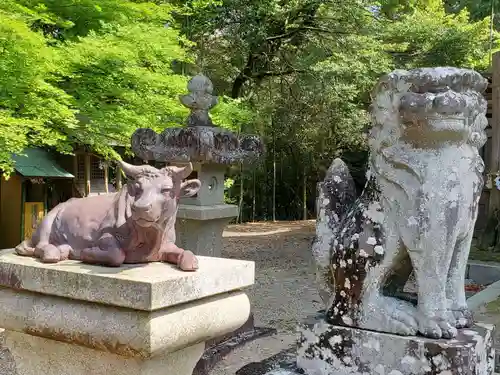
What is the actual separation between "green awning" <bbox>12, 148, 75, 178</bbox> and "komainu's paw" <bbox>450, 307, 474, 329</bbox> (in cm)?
864

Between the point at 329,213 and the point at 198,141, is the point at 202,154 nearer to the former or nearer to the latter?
the point at 198,141

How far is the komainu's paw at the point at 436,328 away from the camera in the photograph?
2344mm

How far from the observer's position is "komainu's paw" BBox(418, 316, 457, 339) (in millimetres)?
2344

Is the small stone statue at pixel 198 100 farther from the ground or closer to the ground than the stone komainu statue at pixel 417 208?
farther from the ground

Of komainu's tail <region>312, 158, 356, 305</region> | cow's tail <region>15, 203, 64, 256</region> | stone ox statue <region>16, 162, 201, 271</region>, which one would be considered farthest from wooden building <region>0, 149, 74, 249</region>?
komainu's tail <region>312, 158, 356, 305</region>

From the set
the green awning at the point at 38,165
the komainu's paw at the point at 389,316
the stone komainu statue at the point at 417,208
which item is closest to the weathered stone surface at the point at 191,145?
the stone komainu statue at the point at 417,208

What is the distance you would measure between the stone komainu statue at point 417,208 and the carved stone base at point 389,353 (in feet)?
0.18

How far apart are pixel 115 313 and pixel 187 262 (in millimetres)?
370

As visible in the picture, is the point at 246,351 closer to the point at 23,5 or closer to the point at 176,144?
the point at 176,144

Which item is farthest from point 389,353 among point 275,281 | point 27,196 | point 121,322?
point 27,196

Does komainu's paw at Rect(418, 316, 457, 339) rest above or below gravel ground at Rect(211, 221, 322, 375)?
above

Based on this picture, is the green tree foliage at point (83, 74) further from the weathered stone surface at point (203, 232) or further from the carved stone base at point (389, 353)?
the carved stone base at point (389, 353)

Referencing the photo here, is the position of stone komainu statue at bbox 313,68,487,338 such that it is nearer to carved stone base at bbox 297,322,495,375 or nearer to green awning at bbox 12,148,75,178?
carved stone base at bbox 297,322,495,375

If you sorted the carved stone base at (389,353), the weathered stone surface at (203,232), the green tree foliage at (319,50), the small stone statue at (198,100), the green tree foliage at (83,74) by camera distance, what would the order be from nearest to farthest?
1. the carved stone base at (389,353)
2. the green tree foliage at (83,74)
3. the small stone statue at (198,100)
4. the weathered stone surface at (203,232)
5. the green tree foliage at (319,50)
